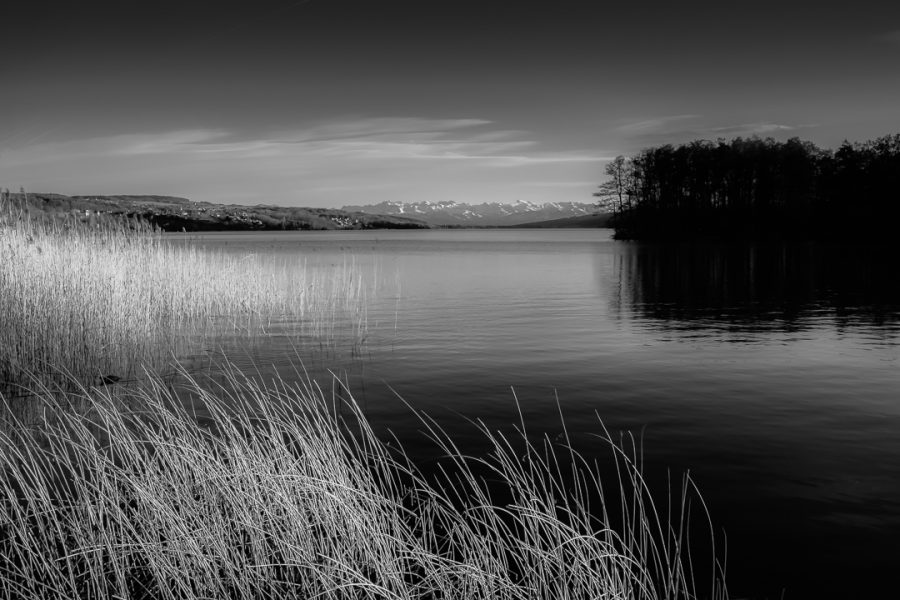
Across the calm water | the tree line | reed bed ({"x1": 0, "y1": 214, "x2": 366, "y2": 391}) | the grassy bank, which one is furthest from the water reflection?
the tree line

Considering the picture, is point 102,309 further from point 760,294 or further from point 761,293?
point 761,293

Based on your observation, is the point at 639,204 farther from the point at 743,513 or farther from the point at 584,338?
the point at 743,513

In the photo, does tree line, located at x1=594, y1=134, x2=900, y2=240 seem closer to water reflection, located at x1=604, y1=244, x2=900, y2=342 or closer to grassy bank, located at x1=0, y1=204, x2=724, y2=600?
water reflection, located at x1=604, y1=244, x2=900, y2=342

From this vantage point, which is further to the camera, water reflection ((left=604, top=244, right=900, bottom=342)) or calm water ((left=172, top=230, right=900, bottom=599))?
water reflection ((left=604, top=244, right=900, bottom=342))

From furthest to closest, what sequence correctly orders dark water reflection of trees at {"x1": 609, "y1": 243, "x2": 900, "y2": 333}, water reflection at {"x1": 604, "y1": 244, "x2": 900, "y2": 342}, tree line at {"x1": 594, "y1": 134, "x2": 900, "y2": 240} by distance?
tree line at {"x1": 594, "y1": 134, "x2": 900, "y2": 240} → dark water reflection of trees at {"x1": 609, "y1": 243, "x2": 900, "y2": 333} → water reflection at {"x1": 604, "y1": 244, "x2": 900, "y2": 342}

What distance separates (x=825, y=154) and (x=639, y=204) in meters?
29.1

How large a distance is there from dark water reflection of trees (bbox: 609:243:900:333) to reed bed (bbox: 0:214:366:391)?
15.4 m

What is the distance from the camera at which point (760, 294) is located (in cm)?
3756

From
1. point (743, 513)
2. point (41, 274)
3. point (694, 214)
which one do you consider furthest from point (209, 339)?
point (694, 214)

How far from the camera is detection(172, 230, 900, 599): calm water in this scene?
866 cm

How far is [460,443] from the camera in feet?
39.7

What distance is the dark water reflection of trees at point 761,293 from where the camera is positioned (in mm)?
27828

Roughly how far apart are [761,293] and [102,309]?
3412cm

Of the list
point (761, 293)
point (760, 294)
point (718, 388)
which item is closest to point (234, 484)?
point (718, 388)
